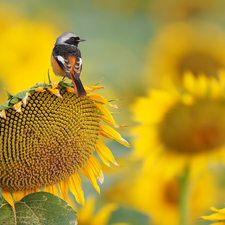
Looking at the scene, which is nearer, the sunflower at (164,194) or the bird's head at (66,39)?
the bird's head at (66,39)

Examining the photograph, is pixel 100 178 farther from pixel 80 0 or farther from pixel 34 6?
pixel 80 0

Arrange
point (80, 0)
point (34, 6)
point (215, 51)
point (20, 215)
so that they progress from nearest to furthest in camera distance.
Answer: point (20, 215)
point (215, 51)
point (34, 6)
point (80, 0)

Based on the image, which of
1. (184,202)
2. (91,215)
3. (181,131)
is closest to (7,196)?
(91,215)

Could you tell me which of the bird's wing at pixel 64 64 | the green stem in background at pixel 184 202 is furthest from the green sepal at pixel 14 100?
the green stem in background at pixel 184 202

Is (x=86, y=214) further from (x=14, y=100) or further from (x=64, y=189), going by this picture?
(x=14, y=100)

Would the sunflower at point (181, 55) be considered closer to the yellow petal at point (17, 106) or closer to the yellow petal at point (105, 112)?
the yellow petal at point (105, 112)

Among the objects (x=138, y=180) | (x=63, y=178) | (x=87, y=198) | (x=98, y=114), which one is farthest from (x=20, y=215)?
(x=138, y=180)
